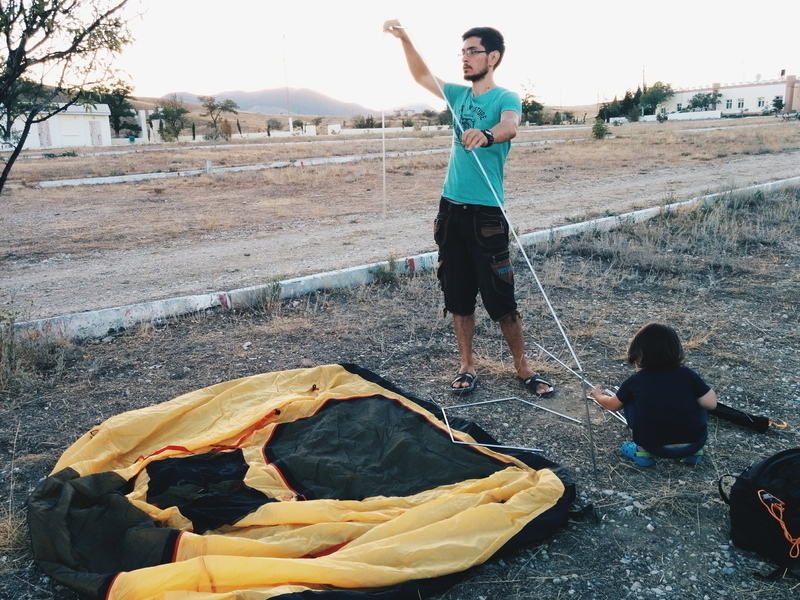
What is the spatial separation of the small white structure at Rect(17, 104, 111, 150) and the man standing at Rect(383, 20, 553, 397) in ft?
167

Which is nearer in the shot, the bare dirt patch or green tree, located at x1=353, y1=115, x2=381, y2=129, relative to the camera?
the bare dirt patch

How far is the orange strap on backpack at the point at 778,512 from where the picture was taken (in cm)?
222

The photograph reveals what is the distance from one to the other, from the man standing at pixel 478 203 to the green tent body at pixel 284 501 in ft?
2.34

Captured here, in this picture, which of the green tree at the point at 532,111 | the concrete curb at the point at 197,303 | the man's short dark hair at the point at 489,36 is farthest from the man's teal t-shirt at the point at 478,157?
the green tree at the point at 532,111

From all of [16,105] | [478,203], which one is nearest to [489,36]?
[478,203]

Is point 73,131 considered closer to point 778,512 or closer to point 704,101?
point 778,512

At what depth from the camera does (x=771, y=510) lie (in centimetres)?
226

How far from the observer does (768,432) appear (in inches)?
128

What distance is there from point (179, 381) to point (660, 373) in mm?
2891

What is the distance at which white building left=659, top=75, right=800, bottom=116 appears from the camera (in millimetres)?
72875

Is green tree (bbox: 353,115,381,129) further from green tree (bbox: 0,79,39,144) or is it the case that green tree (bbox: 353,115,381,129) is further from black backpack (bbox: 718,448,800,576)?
black backpack (bbox: 718,448,800,576)

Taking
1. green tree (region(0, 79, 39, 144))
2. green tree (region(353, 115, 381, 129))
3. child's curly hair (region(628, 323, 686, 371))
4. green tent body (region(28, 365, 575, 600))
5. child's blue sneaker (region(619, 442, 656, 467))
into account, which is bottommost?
child's blue sneaker (region(619, 442, 656, 467))

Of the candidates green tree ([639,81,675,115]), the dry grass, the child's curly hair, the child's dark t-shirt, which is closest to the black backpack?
the child's dark t-shirt

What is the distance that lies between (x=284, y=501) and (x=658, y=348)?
1791 mm
